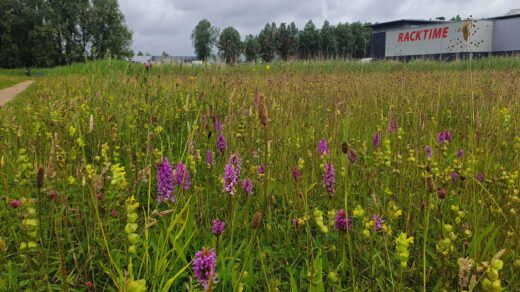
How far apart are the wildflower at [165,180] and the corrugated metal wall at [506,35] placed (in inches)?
1442

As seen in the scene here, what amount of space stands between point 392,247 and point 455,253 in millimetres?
327

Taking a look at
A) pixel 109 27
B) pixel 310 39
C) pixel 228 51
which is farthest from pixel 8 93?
pixel 310 39

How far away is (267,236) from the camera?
1.86 meters

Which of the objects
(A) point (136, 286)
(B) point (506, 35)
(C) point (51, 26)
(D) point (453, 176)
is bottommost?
(D) point (453, 176)

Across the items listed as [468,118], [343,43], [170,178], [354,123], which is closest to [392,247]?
[170,178]

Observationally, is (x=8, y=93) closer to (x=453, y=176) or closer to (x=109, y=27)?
(x=453, y=176)

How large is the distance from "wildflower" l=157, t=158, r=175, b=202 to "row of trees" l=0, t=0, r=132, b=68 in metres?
49.4

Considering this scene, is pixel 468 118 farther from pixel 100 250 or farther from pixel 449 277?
pixel 100 250

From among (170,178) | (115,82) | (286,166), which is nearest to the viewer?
(170,178)

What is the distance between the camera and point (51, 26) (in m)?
46.5

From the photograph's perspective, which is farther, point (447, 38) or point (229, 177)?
point (447, 38)

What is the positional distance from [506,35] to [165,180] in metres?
37.6

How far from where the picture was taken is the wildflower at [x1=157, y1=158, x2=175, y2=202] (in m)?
1.62

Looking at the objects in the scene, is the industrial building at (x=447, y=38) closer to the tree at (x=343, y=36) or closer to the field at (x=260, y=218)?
the field at (x=260, y=218)
